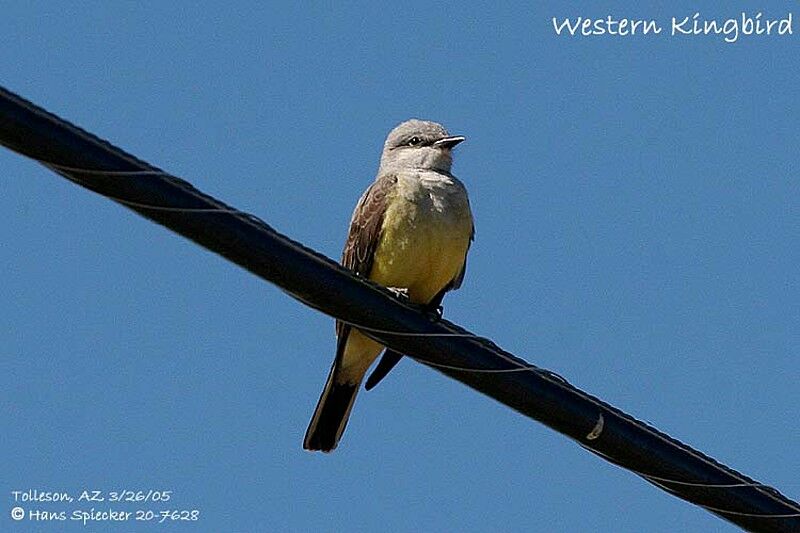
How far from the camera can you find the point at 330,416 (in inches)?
327

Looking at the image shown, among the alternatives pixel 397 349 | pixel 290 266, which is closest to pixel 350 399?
pixel 397 349

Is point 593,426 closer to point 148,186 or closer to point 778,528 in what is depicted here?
point 778,528

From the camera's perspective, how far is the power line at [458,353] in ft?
15.7

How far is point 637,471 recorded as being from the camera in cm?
552

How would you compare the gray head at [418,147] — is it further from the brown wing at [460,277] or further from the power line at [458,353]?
the power line at [458,353]

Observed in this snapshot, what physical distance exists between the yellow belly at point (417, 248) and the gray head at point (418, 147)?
0.72 metres

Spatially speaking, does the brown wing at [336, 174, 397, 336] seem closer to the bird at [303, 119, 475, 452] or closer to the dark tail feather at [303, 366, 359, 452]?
the bird at [303, 119, 475, 452]

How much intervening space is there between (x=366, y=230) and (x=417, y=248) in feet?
1.08

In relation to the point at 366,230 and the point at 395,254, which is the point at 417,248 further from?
the point at 366,230

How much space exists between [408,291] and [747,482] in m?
2.95

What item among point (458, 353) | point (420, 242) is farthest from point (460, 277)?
point (458, 353)

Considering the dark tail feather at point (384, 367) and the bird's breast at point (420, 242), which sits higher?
the bird's breast at point (420, 242)

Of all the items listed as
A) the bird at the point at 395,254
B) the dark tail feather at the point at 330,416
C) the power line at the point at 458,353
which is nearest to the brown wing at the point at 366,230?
the bird at the point at 395,254

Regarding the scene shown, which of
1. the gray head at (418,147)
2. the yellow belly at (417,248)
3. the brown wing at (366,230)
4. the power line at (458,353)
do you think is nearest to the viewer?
the power line at (458,353)
